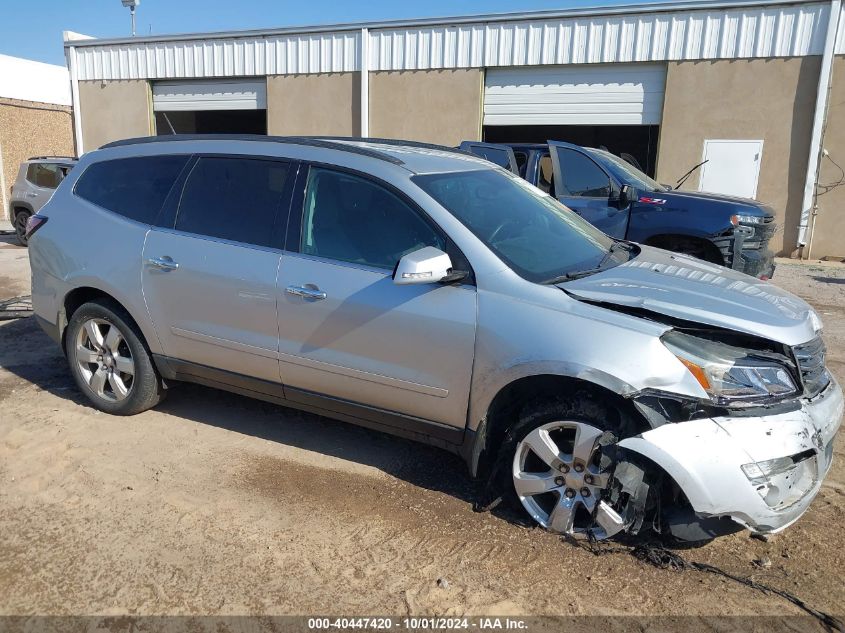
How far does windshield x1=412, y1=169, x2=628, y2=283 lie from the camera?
139 inches

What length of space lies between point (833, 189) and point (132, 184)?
13226 millimetres

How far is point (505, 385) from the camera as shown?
10.6 ft

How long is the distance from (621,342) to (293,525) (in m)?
1.82

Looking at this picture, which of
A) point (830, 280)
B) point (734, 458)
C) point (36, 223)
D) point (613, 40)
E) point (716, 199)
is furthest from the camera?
point (613, 40)

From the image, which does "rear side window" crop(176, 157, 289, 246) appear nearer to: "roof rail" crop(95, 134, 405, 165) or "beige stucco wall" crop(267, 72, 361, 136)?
"roof rail" crop(95, 134, 405, 165)

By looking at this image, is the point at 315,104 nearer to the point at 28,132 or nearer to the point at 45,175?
the point at 45,175

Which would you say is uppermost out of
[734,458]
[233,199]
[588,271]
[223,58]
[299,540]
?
[223,58]

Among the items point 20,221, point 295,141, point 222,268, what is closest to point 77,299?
point 222,268

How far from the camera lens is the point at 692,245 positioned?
772 cm

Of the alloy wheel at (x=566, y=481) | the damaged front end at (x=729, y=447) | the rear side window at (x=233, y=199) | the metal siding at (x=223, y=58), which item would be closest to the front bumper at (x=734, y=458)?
the damaged front end at (x=729, y=447)

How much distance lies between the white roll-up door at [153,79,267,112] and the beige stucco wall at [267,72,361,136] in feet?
2.02

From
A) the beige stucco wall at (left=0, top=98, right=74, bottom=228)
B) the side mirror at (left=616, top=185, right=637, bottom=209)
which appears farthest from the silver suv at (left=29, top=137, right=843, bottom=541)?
the beige stucco wall at (left=0, top=98, right=74, bottom=228)

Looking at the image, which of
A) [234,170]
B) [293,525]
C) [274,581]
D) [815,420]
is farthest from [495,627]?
[234,170]

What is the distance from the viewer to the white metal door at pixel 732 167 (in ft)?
44.0
